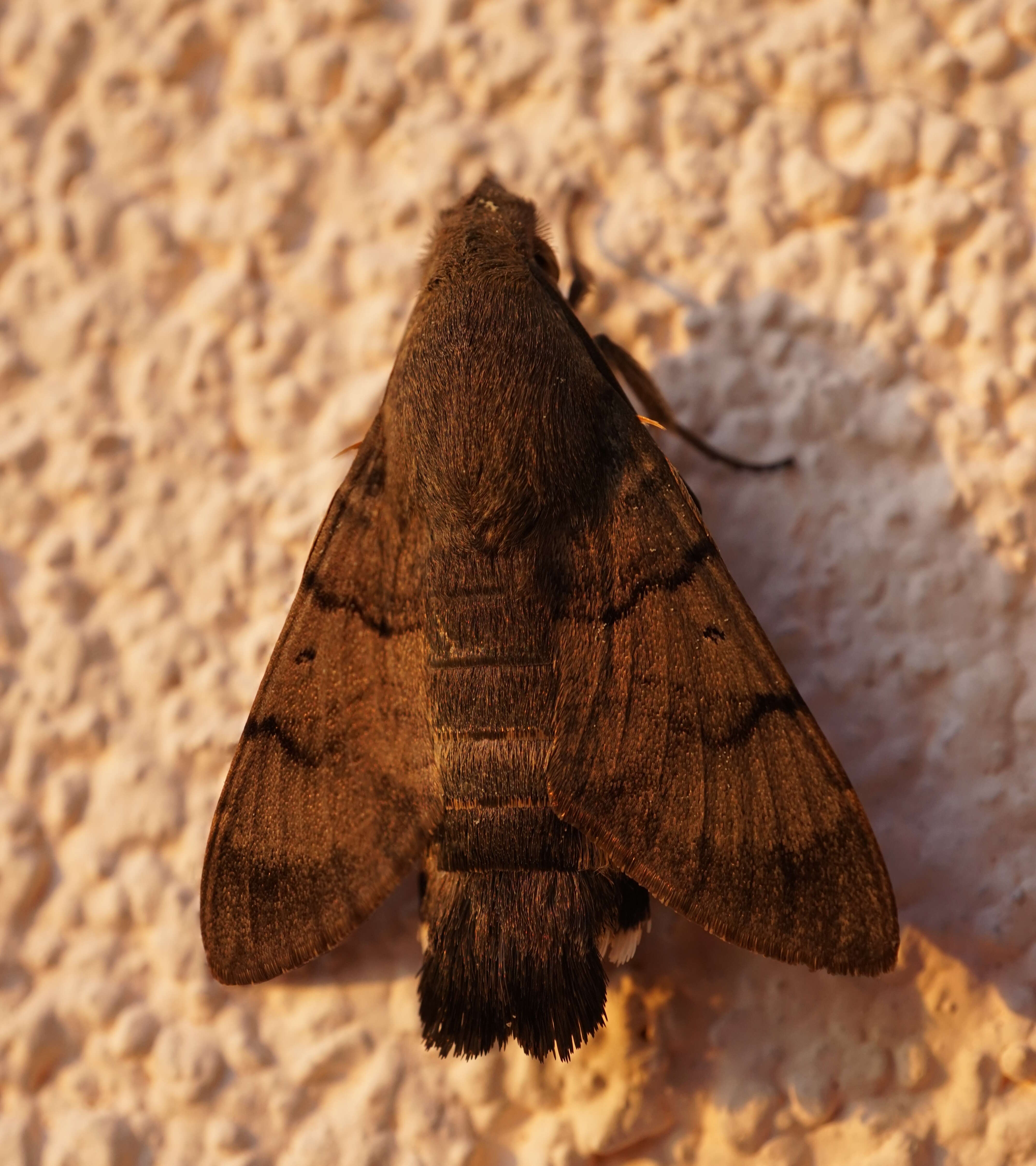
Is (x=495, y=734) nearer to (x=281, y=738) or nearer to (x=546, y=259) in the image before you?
(x=281, y=738)

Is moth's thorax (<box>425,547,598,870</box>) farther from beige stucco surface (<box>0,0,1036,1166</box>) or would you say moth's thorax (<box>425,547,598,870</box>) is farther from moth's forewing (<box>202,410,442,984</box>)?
beige stucco surface (<box>0,0,1036,1166</box>)

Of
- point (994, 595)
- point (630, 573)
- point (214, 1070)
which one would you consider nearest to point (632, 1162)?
point (214, 1070)

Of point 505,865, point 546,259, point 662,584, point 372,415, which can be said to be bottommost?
point 505,865

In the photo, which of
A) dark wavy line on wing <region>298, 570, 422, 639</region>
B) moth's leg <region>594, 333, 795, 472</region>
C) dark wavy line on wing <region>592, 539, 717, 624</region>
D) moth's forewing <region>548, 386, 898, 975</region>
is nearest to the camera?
moth's forewing <region>548, 386, 898, 975</region>

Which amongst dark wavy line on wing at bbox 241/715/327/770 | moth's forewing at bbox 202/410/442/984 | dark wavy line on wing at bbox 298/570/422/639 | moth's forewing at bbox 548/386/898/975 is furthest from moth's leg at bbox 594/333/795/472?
dark wavy line on wing at bbox 241/715/327/770

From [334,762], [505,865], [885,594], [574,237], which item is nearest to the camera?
[505,865]

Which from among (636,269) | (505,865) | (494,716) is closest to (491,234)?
(636,269)

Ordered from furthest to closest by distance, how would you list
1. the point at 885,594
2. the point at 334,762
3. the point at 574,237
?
the point at 574,237, the point at 885,594, the point at 334,762

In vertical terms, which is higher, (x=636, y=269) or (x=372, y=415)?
(x=636, y=269)
